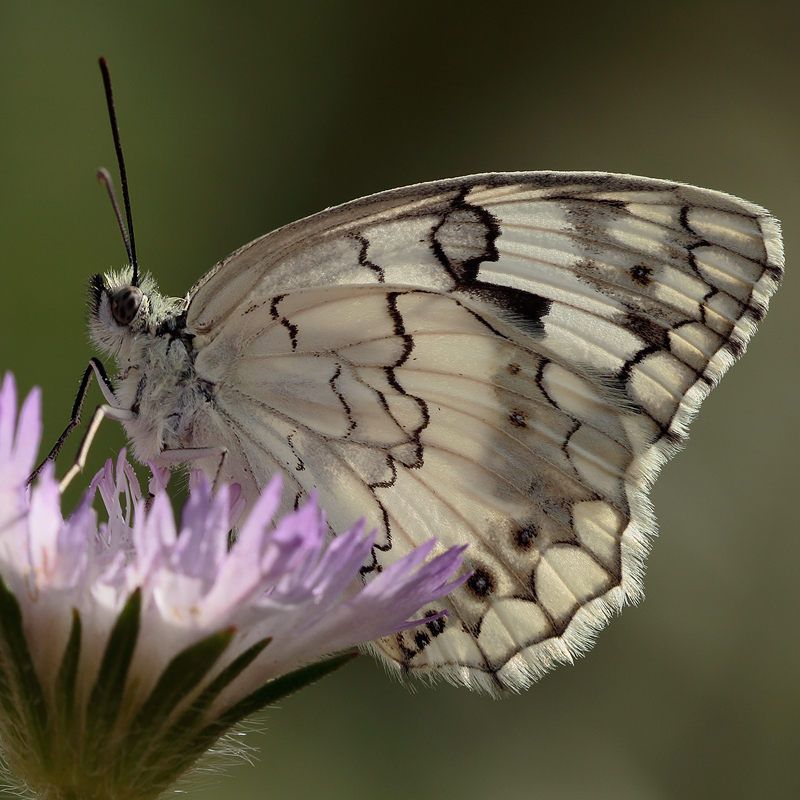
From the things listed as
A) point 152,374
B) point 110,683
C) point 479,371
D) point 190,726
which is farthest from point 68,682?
point 479,371

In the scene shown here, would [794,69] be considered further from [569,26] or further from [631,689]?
[631,689]

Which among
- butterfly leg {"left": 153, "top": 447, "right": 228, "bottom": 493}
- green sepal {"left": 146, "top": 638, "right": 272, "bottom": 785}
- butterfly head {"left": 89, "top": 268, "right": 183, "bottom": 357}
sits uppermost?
butterfly head {"left": 89, "top": 268, "right": 183, "bottom": 357}

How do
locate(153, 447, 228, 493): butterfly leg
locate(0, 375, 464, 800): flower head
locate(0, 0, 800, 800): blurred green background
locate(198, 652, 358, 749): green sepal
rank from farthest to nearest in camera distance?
locate(0, 0, 800, 800): blurred green background, locate(153, 447, 228, 493): butterfly leg, locate(198, 652, 358, 749): green sepal, locate(0, 375, 464, 800): flower head

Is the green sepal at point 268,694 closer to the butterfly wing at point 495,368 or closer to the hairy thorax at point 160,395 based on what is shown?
the butterfly wing at point 495,368

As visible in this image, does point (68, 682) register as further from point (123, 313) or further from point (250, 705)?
point (123, 313)

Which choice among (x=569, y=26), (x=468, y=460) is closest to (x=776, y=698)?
(x=468, y=460)

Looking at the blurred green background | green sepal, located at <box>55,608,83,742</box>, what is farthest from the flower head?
the blurred green background

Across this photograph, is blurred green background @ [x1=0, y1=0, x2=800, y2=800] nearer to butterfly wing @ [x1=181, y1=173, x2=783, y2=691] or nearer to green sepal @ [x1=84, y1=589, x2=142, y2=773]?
butterfly wing @ [x1=181, y1=173, x2=783, y2=691]
